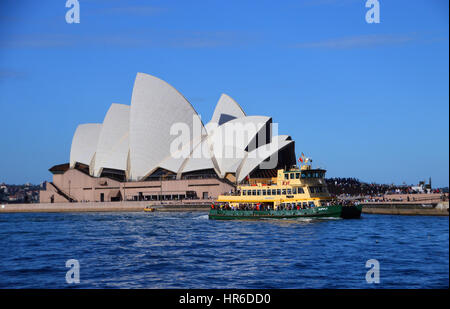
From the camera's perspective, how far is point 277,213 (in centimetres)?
5097

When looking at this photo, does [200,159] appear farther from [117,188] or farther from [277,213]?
[277,213]

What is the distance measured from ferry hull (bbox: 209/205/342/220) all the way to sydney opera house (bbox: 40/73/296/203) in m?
31.1

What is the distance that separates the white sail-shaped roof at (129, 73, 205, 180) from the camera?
9862cm

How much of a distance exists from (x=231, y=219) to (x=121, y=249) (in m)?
24.0

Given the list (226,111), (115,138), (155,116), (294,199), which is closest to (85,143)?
(115,138)

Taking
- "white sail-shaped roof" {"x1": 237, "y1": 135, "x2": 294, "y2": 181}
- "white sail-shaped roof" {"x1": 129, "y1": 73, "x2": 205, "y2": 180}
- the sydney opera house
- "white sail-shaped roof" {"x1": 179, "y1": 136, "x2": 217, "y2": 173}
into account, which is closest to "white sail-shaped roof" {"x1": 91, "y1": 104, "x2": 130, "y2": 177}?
the sydney opera house

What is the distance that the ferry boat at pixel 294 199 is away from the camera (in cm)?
4925

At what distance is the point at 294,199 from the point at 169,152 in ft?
173

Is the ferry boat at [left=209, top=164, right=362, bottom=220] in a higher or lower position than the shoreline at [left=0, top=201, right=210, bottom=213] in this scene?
higher

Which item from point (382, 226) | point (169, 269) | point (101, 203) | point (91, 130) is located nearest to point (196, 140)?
point (101, 203)

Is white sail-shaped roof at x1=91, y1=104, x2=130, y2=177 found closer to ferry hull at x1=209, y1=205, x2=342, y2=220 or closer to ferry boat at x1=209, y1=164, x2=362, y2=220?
ferry hull at x1=209, y1=205, x2=342, y2=220

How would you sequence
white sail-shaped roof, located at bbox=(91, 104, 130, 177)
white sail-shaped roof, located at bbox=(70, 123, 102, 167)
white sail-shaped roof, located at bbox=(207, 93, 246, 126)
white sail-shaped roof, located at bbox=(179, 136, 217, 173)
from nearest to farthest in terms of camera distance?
1. white sail-shaped roof, located at bbox=(179, 136, 217, 173)
2. white sail-shaped roof, located at bbox=(207, 93, 246, 126)
3. white sail-shaped roof, located at bbox=(91, 104, 130, 177)
4. white sail-shaped roof, located at bbox=(70, 123, 102, 167)

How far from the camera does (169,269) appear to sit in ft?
80.8
